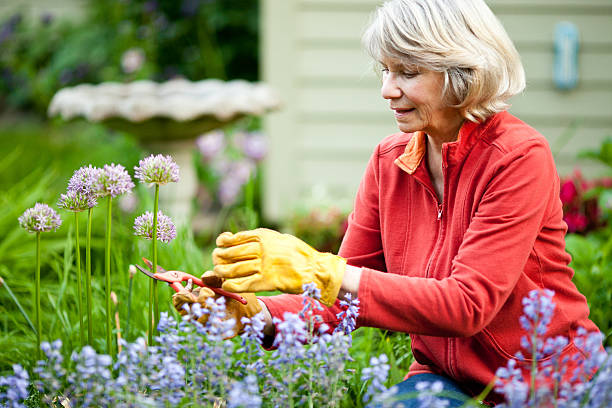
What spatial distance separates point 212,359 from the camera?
55.5 inches

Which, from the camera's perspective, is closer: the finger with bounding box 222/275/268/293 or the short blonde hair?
the finger with bounding box 222/275/268/293

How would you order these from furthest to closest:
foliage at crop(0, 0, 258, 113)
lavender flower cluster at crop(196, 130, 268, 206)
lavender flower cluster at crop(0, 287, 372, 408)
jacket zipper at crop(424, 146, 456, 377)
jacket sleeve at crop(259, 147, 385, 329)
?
1. foliage at crop(0, 0, 258, 113)
2. lavender flower cluster at crop(196, 130, 268, 206)
3. jacket sleeve at crop(259, 147, 385, 329)
4. jacket zipper at crop(424, 146, 456, 377)
5. lavender flower cluster at crop(0, 287, 372, 408)

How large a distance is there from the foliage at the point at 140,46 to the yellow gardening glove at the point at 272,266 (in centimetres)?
565

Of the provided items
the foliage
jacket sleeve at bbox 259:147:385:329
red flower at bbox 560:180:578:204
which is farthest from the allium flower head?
the foliage

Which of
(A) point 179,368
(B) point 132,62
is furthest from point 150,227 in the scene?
(B) point 132,62

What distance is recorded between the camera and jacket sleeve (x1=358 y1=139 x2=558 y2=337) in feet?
5.18

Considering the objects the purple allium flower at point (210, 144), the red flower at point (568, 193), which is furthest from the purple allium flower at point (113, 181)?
the purple allium flower at point (210, 144)

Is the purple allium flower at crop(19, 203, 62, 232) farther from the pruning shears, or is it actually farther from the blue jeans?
the blue jeans

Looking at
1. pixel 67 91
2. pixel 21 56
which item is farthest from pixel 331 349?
pixel 21 56

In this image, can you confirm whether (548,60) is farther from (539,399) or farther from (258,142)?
(539,399)

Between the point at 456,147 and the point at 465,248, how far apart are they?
271 mm

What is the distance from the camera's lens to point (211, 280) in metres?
1.63

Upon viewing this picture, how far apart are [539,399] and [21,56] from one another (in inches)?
356

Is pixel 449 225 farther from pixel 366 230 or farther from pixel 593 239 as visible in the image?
pixel 593 239
